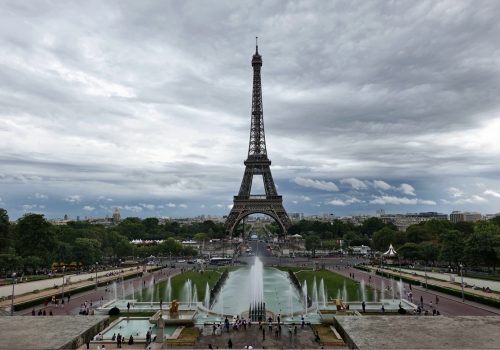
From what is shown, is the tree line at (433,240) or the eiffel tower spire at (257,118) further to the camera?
the eiffel tower spire at (257,118)

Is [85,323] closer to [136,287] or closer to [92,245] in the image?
[136,287]

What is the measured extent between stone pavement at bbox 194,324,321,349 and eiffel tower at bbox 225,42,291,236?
281ft

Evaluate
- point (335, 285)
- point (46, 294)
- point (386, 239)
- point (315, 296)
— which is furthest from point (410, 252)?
point (46, 294)

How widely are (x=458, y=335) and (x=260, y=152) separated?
101 m

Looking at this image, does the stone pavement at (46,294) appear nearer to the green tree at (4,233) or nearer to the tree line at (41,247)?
the tree line at (41,247)

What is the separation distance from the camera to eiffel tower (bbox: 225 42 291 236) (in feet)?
375

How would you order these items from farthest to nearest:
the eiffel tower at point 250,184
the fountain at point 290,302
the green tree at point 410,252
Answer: the eiffel tower at point 250,184 < the green tree at point 410,252 < the fountain at point 290,302

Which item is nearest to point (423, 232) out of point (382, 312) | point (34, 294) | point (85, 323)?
point (382, 312)

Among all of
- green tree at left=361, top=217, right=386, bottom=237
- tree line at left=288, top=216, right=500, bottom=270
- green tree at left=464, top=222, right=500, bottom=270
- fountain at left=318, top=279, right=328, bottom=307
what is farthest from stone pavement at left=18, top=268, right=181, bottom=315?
green tree at left=361, top=217, right=386, bottom=237

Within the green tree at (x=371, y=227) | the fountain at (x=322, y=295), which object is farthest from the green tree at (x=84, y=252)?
the green tree at (x=371, y=227)

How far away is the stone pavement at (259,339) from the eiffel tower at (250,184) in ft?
281

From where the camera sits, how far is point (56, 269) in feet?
224

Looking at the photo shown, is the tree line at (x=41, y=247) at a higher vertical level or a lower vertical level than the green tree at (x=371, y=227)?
lower

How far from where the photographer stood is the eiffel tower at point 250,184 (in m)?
114
